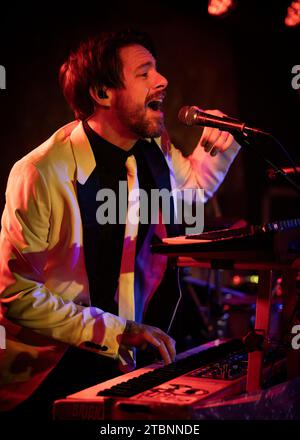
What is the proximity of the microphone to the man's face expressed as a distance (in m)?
0.47

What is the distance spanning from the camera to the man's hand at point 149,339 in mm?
2494

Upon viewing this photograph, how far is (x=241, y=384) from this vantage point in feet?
7.30

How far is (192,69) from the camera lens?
5922 mm

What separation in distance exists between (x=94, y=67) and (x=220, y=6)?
33.7 inches

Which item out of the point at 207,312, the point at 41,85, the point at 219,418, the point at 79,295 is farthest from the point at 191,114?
the point at 207,312

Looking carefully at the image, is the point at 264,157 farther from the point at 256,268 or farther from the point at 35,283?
the point at 35,283

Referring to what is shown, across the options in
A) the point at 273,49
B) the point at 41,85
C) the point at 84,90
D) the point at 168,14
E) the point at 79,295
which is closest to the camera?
the point at 79,295

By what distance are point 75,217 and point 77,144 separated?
0.37 meters

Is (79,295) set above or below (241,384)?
above

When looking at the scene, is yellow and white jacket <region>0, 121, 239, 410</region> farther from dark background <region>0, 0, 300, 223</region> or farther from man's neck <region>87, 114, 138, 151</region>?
dark background <region>0, 0, 300, 223</region>

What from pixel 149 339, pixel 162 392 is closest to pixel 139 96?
pixel 149 339

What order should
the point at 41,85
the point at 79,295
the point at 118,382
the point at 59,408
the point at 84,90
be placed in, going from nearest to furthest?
1. the point at 59,408
2. the point at 118,382
3. the point at 79,295
4. the point at 84,90
5. the point at 41,85

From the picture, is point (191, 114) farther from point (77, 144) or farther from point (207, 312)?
point (207, 312)

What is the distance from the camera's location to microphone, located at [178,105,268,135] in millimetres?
2385
